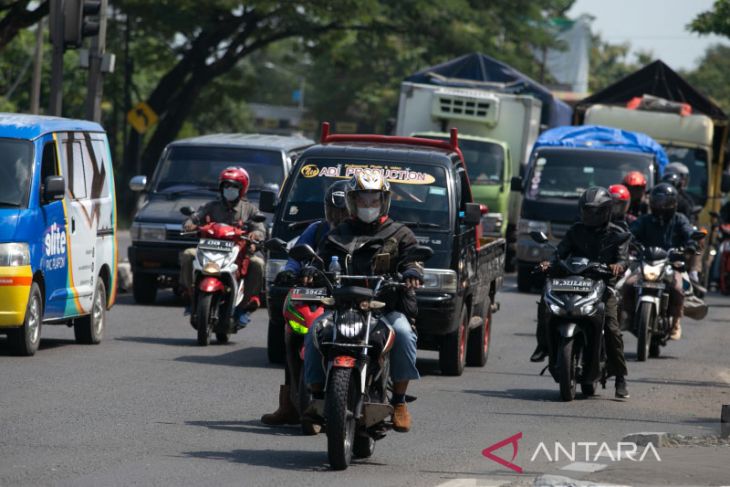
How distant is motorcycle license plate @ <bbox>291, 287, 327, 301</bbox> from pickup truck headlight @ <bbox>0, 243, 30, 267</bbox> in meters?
4.53

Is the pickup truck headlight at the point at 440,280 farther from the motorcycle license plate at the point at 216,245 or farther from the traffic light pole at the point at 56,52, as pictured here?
the traffic light pole at the point at 56,52

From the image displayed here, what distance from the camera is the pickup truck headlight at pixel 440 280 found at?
1286cm

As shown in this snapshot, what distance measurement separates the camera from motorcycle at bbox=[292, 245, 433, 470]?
310 inches

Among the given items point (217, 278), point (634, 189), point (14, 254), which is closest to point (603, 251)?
point (217, 278)

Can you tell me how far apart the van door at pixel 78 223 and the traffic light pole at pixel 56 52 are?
20.5 ft

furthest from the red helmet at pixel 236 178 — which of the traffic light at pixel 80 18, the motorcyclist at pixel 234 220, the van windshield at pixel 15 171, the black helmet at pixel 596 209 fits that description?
the traffic light at pixel 80 18

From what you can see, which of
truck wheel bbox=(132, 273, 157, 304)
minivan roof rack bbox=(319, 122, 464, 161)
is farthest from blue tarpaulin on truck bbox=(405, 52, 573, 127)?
minivan roof rack bbox=(319, 122, 464, 161)

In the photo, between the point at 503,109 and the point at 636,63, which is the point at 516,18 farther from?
the point at 636,63

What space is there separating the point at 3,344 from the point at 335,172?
3.43m

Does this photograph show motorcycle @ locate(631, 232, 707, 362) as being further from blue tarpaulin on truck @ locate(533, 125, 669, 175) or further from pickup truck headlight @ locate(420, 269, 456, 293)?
blue tarpaulin on truck @ locate(533, 125, 669, 175)

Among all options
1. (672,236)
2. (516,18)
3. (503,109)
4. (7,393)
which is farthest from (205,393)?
(516,18)

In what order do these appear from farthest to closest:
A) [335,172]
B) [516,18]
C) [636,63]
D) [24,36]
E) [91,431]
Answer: [636,63] → [24,36] → [516,18] → [335,172] → [91,431]

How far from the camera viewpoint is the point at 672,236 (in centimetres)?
1576

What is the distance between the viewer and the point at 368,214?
338 inches
